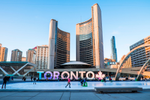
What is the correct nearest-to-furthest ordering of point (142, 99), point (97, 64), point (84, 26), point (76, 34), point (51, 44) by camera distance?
point (142, 99) < point (97, 64) < point (51, 44) < point (84, 26) < point (76, 34)

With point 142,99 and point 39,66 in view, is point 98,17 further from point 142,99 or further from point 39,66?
point 39,66

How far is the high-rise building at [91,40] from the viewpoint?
111 m

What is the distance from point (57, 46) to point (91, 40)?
147 feet

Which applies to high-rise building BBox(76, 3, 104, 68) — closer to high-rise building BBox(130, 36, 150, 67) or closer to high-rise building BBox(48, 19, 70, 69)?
high-rise building BBox(48, 19, 70, 69)

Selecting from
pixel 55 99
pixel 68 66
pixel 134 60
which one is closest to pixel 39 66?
pixel 68 66

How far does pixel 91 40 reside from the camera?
128000 millimetres

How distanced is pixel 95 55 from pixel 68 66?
29747mm

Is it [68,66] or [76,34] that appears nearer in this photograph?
[68,66]

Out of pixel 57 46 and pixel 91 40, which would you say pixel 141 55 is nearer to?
pixel 91 40

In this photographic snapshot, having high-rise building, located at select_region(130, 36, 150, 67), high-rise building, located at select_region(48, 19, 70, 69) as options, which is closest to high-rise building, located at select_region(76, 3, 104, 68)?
high-rise building, located at select_region(48, 19, 70, 69)

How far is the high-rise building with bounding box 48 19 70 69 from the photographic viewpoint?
121 meters

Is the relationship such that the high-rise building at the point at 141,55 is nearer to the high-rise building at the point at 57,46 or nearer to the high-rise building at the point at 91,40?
the high-rise building at the point at 91,40

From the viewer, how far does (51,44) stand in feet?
404

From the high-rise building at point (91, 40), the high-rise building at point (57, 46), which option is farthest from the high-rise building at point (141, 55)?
the high-rise building at point (57, 46)
